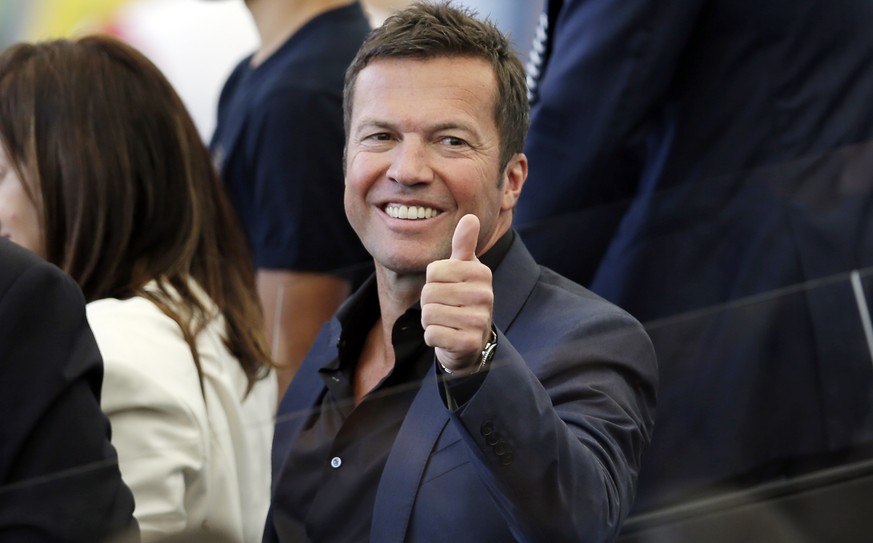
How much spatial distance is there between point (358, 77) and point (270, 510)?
42 centimetres

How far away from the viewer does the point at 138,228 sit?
191 cm

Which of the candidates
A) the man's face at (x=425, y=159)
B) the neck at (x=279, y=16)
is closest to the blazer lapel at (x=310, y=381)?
the man's face at (x=425, y=159)

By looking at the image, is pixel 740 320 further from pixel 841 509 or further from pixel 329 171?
pixel 329 171

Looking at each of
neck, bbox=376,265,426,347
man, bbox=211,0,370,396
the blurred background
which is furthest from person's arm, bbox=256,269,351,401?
the blurred background

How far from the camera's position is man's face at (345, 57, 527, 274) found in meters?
1.35

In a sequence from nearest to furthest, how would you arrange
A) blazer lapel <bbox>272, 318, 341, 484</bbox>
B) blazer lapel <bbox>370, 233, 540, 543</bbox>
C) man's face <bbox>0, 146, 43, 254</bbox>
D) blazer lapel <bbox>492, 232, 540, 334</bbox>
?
blazer lapel <bbox>370, 233, 540, 543</bbox>
blazer lapel <bbox>492, 232, 540, 334</bbox>
blazer lapel <bbox>272, 318, 341, 484</bbox>
man's face <bbox>0, 146, 43, 254</bbox>

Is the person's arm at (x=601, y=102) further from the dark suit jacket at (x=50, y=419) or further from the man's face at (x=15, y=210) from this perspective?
the dark suit jacket at (x=50, y=419)

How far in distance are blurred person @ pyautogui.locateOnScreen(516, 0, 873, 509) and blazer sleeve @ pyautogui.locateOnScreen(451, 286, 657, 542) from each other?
4 cm

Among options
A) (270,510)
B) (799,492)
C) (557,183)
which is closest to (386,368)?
(270,510)

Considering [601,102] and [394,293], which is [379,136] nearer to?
[394,293]

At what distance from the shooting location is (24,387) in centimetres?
130

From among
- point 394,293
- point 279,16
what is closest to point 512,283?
point 394,293

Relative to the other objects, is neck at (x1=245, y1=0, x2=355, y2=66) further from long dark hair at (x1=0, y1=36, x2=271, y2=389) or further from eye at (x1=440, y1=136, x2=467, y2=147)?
eye at (x1=440, y1=136, x2=467, y2=147)

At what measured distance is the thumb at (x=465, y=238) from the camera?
3.82 ft
